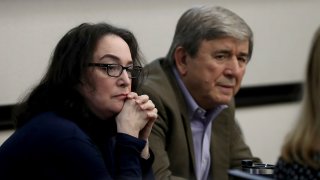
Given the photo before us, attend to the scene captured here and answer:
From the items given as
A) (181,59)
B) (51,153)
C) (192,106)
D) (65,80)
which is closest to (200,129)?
(192,106)

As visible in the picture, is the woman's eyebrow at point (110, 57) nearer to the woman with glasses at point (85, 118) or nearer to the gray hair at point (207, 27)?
the woman with glasses at point (85, 118)

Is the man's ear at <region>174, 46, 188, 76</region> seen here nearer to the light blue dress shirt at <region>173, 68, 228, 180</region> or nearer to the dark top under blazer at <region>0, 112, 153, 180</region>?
the light blue dress shirt at <region>173, 68, 228, 180</region>

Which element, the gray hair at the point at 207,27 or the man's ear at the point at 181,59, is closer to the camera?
the gray hair at the point at 207,27

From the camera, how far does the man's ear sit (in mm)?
3168

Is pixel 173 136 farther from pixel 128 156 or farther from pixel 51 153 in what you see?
pixel 51 153

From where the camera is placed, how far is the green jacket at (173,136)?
9.61 ft

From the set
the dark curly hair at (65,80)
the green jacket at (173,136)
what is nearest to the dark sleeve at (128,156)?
the dark curly hair at (65,80)

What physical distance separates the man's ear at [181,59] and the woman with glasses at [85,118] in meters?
0.57

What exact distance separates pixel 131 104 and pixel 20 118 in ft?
1.28

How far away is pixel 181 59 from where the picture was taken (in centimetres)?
318

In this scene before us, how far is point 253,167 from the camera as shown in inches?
95.3

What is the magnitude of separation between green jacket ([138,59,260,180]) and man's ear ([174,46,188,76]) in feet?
0.17

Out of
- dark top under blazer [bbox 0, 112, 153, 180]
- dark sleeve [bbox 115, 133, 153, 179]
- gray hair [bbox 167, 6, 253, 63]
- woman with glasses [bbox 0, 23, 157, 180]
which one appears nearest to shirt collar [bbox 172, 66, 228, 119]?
gray hair [bbox 167, 6, 253, 63]

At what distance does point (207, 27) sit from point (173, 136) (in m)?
0.49
